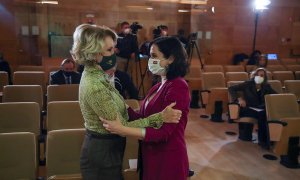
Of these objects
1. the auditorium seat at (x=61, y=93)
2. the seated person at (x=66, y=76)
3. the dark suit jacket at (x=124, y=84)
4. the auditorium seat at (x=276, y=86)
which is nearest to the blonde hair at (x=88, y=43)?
the dark suit jacket at (x=124, y=84)

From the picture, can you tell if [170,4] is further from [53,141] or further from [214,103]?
[53,141]

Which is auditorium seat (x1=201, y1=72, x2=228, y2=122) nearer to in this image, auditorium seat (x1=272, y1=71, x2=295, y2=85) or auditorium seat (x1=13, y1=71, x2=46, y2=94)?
auditorium seat (x1=272, y1=71, x2=295, y2=85)

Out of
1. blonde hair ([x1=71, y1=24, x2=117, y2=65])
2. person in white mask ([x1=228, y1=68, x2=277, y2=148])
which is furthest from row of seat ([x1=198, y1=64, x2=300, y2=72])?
blonde hair ([x1=71, y1=24, x2=117, y2=65])

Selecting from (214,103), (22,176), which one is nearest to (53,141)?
(22,176)

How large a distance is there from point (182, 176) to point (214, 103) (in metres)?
3.80

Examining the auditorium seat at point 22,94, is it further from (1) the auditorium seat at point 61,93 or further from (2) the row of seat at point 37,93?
(1) the auditorium seat at point 61,93

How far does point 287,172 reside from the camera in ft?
11.7

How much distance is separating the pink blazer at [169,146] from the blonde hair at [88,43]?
1.36 ft

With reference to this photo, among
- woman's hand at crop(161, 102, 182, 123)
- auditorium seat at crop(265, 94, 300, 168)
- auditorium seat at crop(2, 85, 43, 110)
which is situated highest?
woman's hand at crop(161, 102, 182, 123)

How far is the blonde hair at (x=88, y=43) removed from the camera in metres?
1.42

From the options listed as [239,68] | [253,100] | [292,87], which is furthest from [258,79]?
[239,68]

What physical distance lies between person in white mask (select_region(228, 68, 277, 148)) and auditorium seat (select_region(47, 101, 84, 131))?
99.4 inches

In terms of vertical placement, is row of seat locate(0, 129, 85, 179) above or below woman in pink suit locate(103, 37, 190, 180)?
below

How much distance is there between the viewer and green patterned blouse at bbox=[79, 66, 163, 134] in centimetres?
141
